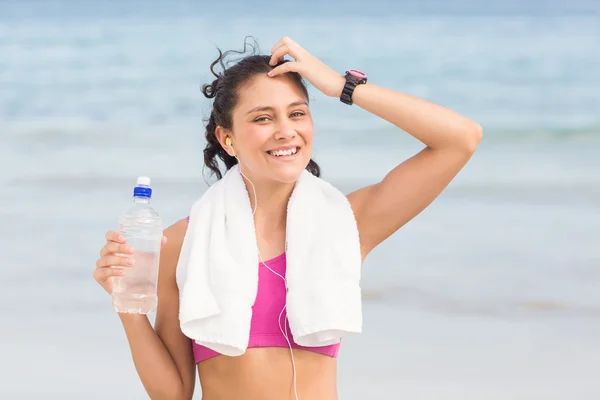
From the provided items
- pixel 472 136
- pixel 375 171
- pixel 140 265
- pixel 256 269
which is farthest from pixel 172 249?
pixel 375 171

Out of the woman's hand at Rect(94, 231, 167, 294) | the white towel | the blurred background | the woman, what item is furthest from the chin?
the blurred background

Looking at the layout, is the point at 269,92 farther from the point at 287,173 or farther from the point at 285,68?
the point at 287,173

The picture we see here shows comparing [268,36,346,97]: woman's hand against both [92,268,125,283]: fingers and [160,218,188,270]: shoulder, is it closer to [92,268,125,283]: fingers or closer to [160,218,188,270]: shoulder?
[160,218,188,270]: shoulder

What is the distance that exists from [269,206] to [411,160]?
1.12ft

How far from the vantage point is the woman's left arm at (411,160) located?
2277 mm

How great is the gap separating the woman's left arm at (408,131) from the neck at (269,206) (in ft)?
0.62

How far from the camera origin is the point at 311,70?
7.47 feet

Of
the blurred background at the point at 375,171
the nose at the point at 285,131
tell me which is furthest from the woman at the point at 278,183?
the blurred background at the point at 375,171

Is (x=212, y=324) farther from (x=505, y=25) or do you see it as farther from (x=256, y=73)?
(x=505, y=25)

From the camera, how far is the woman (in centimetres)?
228

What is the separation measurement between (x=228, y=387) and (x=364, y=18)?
3.85m

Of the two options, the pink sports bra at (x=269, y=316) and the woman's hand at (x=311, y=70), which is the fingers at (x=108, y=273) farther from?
the woman's hand at (x=311, y=70)

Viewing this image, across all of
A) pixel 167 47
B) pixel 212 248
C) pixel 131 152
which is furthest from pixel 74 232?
pixel 212 248

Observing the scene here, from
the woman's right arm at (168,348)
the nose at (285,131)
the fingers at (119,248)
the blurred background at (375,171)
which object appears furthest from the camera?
the blurred background at (375,171)
